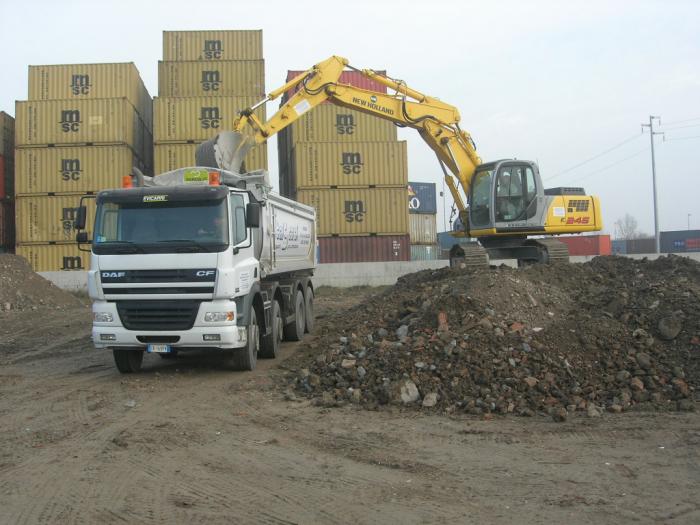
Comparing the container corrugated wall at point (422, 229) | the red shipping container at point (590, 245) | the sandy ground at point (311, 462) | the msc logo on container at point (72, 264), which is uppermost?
the container corrugated wall at point (422, 229)

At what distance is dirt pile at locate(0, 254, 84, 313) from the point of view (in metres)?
18.5

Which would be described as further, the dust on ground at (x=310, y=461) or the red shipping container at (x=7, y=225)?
the red shipping container at (x=7, y=225)

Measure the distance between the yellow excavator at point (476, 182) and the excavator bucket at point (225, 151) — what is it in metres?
1.44

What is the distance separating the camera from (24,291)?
1916 cm

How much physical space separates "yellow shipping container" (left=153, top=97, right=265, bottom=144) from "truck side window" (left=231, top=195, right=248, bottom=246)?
645 inches

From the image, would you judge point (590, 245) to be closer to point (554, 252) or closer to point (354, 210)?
point (354, 210)

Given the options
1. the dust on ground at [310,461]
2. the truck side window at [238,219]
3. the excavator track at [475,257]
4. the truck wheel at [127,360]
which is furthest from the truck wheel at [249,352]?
the excavator track at [475,257]

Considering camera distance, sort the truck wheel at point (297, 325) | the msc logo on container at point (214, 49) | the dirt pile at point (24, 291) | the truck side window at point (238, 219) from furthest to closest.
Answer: the msc logo on container at point (214, 49)
the dirt pile at point (24, 291)
the truck wheel at point (297, 325)
the truck side window at point (238, 219)

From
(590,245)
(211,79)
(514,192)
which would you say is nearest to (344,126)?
(211,79)

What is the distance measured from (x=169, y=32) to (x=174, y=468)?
24427 millimetres

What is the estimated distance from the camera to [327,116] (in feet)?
87.0

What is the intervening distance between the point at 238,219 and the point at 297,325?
13.6 ft

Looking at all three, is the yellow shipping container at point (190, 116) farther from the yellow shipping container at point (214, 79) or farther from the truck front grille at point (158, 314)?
the truck front grille at point (158, 314)

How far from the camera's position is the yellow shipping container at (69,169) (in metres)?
24.3
